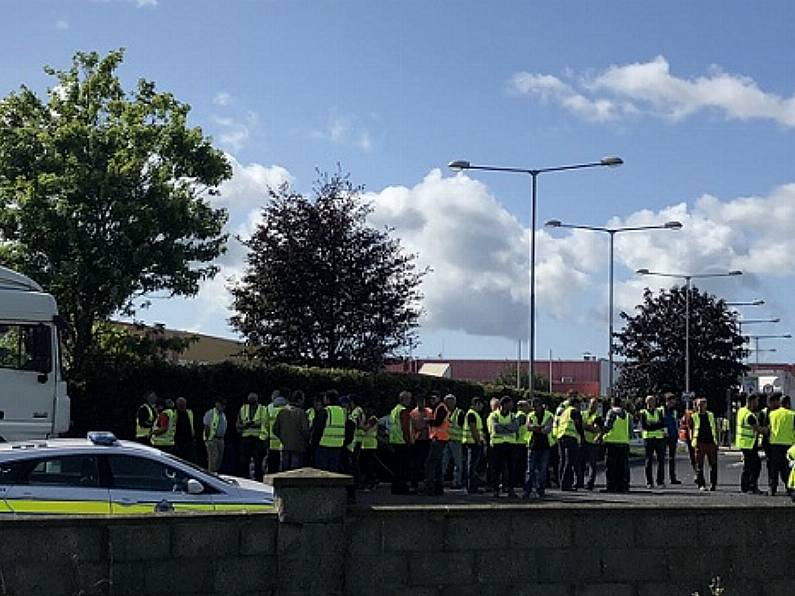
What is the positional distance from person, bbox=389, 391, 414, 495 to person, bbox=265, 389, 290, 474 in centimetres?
210

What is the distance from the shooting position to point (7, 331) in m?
19.4

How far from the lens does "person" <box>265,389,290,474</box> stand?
71.6 feet

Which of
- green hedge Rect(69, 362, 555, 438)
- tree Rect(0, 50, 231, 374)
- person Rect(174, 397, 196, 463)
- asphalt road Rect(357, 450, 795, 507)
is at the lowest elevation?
asphalt road Rect(357, 450, 795, 507)

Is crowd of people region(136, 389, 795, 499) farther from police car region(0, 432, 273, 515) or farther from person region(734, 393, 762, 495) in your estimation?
police car region(0, 432, 273, 515)

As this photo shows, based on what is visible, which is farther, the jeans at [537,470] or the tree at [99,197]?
the tree at [99,197]

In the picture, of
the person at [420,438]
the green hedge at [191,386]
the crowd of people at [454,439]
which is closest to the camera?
the crowd of people at [454,439]

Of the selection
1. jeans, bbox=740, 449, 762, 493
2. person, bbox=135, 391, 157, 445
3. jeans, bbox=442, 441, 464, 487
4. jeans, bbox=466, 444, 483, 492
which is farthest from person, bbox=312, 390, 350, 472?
jeans, bbox=740, 449, 762, 493

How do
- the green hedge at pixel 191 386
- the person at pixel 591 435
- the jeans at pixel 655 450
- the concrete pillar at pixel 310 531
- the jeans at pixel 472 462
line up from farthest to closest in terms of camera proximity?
the green hedge at pixel 191 386, the jeans at pixel 655 450, the person at pixel 591 435, the jeans at pixel 472 462, the concrete pillar at pixel 310 531

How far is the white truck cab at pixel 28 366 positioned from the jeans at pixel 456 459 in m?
6.85

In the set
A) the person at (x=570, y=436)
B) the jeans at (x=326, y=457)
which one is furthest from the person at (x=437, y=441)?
the person at (x=570, y=436)

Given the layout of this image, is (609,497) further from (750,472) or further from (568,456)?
(750,472)

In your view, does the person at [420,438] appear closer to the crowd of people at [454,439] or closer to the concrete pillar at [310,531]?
the crowd of people at [454,439]

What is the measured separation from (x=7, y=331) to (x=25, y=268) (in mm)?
8997

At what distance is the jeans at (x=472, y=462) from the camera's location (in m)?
23.3
